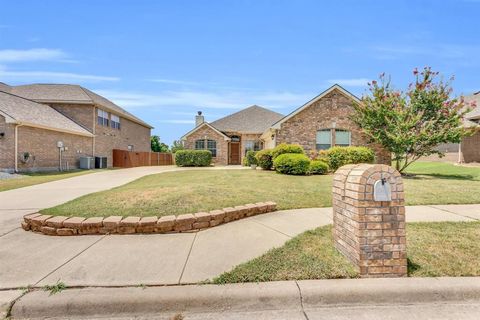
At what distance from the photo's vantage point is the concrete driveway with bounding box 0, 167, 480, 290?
2.84 meters

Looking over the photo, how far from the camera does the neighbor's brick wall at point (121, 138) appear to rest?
2262 cm

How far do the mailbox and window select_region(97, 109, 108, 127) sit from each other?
24225 mm

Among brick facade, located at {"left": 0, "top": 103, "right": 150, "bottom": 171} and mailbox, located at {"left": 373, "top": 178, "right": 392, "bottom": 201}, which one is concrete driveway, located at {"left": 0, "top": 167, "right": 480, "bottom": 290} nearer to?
mailbox, located at {"left": 373, "top": 178, "right": 392, "bottom": 201}

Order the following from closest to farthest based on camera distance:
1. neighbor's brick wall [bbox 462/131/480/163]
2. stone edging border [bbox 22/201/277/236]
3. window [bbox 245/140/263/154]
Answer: stone edging border [bbox 22/201/277/236] → neighbor's brick wall [bbox 462/131/480/163] → window [bbox 245/140/263/154]

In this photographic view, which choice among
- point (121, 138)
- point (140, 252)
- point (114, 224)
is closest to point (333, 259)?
point (140, 252)

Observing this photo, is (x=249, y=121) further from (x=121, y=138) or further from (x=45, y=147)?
(x=45, y=147)

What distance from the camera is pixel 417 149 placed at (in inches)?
530

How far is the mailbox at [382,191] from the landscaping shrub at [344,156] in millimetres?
11797

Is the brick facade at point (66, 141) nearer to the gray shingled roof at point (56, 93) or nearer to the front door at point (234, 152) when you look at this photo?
the gray shingled roof at point (56, 93)

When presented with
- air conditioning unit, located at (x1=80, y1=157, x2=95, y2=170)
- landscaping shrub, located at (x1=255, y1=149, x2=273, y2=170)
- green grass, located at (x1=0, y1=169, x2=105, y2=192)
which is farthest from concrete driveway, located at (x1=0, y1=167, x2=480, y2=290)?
air conditioning unit, located at (x1=80, y1=157, x2=95, y2=170)

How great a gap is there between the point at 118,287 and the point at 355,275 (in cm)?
257

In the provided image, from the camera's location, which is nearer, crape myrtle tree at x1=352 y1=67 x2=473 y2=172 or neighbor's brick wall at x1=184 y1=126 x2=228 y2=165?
crape myrtle tree at x1=352 y1=67 x2=473 y2=172

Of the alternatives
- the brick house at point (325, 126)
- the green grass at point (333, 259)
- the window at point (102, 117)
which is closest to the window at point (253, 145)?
the brick house at point (325, 126)

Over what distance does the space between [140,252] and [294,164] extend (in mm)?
10146
